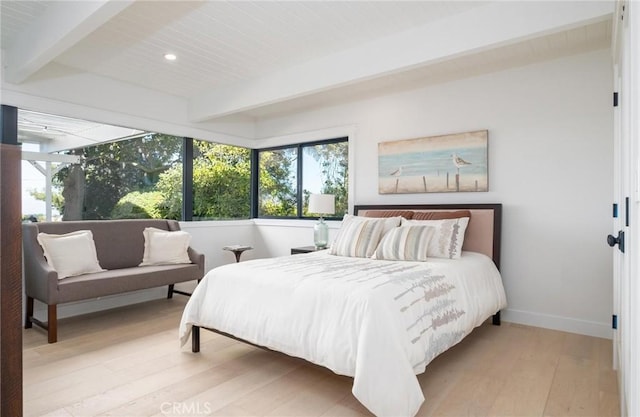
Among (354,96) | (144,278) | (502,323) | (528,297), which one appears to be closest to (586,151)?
(528,297)

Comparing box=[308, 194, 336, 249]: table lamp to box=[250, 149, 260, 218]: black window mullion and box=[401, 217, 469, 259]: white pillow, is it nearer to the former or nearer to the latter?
box=[401, 217, 469, 259]: white pillow

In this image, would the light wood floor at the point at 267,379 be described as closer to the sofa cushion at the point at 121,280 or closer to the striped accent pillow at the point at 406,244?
the sofa cushion at the point at 121,280

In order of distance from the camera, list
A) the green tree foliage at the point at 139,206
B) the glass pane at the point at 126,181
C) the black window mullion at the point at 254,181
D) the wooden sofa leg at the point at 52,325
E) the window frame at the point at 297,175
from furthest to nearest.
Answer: the black window mullion at the point at 254,181 < the window frame at the point at 297,175 < the green tree foliage at the point at 139,206 < the glass pane at the point at 126,181 < the wooden sofa leg at the point at 52,325

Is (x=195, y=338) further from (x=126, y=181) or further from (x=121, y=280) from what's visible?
(x=126, y=181)

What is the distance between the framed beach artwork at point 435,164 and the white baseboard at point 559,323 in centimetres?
125

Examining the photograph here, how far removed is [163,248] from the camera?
4.13 metres

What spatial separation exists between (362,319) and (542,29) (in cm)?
221

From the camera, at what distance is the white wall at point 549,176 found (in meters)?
3.20

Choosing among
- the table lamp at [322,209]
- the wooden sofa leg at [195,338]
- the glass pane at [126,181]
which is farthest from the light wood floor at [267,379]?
the table lamp at [322,209]

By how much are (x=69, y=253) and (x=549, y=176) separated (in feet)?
14.4

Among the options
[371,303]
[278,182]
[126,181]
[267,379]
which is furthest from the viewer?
[278,182]

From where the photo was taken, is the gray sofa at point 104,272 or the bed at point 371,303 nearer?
the bed at point 371,303

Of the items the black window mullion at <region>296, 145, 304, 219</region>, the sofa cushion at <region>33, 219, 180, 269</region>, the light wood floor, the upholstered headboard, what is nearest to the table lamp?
the black window mullion at <region>296, 145, 304, 219</region>

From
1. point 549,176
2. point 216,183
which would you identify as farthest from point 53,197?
point 549,176
